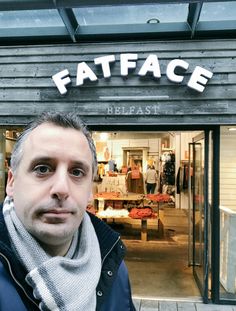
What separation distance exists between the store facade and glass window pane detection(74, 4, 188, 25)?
0.27 metres

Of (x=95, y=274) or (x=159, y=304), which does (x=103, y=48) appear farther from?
(x=95, y=274)

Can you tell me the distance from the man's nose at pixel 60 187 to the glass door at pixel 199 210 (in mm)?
3681

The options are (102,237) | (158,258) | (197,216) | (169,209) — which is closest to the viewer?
(102,237)

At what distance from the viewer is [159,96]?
4344 mm

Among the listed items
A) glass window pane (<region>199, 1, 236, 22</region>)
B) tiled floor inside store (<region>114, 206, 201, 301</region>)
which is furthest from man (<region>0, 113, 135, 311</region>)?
tiled floor inside store (<region>114, 206, 201, 301</region>)

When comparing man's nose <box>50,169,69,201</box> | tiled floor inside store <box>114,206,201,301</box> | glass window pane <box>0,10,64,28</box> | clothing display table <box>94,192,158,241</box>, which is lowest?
tiled floor inside store <box>114,206,201,301</box>

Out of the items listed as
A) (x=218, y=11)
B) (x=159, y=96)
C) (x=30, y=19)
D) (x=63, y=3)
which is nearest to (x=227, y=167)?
(x=159, y=96)

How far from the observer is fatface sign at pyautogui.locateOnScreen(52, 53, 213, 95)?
423 centimetres

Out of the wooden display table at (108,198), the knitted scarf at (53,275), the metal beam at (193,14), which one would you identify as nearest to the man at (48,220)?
the knitted scarf at (53,275)

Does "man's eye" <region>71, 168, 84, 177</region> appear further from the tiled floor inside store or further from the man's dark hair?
the tiled floor inside store

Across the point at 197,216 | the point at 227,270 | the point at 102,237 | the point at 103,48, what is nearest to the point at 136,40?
the point at 103,48

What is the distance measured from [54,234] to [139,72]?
3595mm

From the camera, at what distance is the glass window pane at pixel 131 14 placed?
3.97 metres

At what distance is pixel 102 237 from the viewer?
1.31 metres
